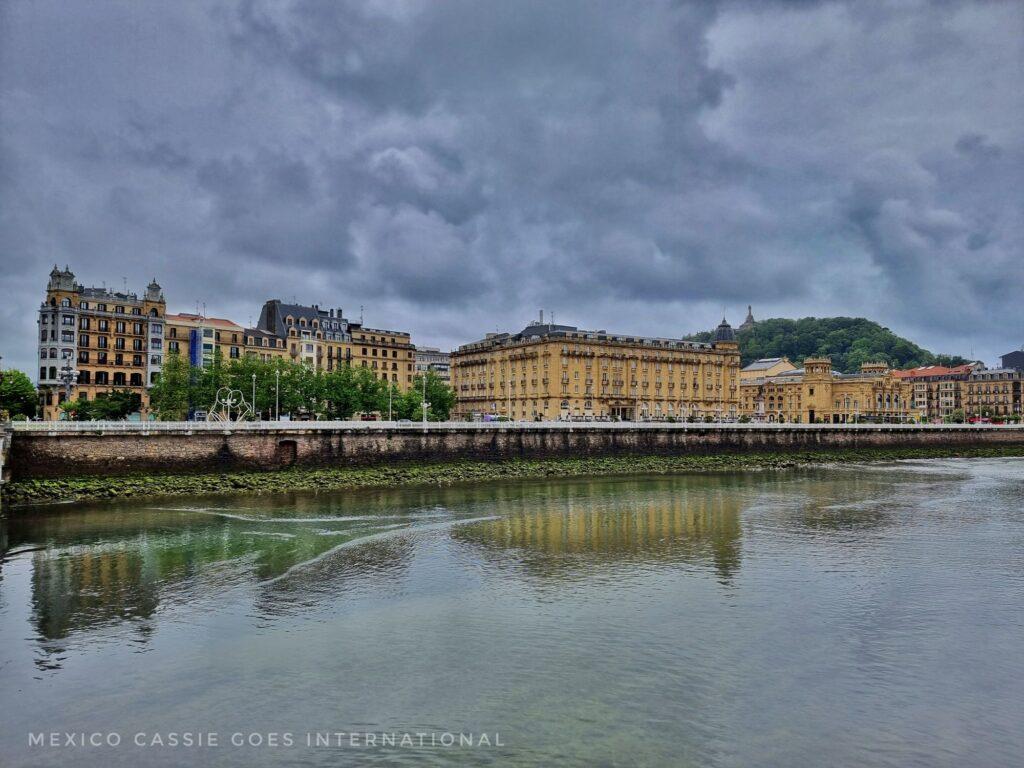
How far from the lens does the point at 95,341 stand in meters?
117

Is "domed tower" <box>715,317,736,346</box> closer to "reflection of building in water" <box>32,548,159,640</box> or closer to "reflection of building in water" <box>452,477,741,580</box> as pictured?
"reflection of building in water" <box>452,477,741,580</box>

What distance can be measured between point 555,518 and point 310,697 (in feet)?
109

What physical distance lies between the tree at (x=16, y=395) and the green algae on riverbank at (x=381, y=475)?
45.0m

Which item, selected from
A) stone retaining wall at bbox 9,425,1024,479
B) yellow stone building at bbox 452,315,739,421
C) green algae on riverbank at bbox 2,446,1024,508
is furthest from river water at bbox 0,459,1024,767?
yellow stone building at bbox 452,315,739,421

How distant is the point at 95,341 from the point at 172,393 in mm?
26069

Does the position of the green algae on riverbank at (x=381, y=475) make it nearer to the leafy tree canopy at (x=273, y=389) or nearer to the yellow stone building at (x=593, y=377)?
the leafy tree canopy at (x=273, y=389)

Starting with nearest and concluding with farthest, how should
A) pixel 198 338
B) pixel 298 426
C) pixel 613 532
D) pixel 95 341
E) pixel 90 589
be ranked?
pixel 90 589
pixel 613 532
pixel 298 426
pixel 95 341
pixel 198 338

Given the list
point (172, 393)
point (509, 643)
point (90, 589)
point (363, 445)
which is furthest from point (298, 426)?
point (509, 643)

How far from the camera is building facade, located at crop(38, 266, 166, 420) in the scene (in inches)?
4461

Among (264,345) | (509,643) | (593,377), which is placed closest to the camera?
(509,643)

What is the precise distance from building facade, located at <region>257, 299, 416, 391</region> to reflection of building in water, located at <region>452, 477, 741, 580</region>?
8944 centimetres

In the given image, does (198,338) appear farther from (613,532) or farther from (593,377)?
(613,532)

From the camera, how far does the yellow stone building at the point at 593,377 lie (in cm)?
14812

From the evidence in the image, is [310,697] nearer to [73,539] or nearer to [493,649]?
[493,649]
